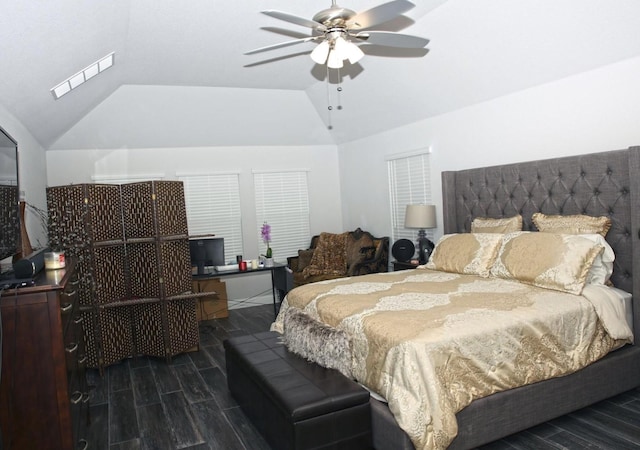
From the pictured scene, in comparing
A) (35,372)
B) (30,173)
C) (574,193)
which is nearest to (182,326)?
(30,173)

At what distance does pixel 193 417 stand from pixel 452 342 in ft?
6.67

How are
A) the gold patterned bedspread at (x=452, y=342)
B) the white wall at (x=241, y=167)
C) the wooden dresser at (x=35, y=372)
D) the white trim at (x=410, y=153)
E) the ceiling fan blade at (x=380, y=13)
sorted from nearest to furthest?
the wooden dresser at (x=35, y=372) → the gold patterned bedspread at (x=452, y=342) → the ceiling fan blade at (x=380, y=13) → the white trim at (x=410, y=153) → the white wall at (x=241, y=167)

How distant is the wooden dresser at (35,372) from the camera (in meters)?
2.26

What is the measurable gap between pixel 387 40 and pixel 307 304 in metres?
1.99

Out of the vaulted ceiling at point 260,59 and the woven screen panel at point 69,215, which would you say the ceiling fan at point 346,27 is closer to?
the vaulted ceiling at point 260,59

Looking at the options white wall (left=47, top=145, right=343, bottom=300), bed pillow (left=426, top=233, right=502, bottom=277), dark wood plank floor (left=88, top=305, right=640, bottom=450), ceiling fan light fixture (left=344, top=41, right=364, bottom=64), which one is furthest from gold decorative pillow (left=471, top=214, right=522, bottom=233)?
white wall (left=47, top=145, right=343, bottom=300)

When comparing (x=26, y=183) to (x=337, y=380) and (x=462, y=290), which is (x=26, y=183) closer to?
(x=337, y=380)

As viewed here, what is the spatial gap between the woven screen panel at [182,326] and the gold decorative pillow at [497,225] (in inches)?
117

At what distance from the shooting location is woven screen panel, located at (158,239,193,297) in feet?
15.7

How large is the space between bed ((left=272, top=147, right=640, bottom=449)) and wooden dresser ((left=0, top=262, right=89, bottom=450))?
155 cm

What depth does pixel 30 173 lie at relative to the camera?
451 centimetres

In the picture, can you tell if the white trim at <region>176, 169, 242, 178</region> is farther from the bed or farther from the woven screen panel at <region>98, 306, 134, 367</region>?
the bed

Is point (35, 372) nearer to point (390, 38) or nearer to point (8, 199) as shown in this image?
point (8, 199)

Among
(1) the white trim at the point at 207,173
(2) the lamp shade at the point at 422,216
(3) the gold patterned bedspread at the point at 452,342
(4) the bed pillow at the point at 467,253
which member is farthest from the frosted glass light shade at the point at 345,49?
(1) the white trim at the point at 207,173
